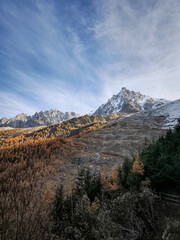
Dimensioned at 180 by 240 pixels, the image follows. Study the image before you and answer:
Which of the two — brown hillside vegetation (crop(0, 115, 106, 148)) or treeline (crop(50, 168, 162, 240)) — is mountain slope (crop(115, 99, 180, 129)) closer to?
treeline (crop(50, 168, 162, 240))

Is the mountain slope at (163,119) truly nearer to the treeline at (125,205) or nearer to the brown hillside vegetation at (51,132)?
the treeline at (125,205)

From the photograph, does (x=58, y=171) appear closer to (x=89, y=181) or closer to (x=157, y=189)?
(x=89, y=181)

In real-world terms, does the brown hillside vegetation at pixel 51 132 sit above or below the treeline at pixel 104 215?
above

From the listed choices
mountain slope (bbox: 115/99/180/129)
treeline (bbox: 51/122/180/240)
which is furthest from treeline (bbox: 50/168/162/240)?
mountain slope (bbox: 115/99/180/129)

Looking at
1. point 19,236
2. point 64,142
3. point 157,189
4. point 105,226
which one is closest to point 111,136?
point 64,142

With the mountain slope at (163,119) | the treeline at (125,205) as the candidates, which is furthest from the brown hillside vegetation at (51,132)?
the treeline at (125,205)

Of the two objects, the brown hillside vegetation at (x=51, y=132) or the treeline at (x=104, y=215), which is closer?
the treeline at (x=104, y=215)

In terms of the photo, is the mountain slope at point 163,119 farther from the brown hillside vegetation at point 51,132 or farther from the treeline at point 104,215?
the brown hillside vegetation at point 51,132

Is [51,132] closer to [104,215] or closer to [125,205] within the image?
[125,205]

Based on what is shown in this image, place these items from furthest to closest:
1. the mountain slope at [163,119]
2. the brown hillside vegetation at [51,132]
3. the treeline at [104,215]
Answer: the brown hillside vegetation at [51,132] < the mountain slope at [163,119] < the treeline at [104,215]

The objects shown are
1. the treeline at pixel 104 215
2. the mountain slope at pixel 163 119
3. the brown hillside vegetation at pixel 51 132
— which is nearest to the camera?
the treeline at pixel 104 215

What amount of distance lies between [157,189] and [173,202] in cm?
290

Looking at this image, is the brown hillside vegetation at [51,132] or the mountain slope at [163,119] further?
the brown hillside vegetation at [51,132]

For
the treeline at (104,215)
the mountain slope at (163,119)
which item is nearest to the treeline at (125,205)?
the treeline at (104,215)
